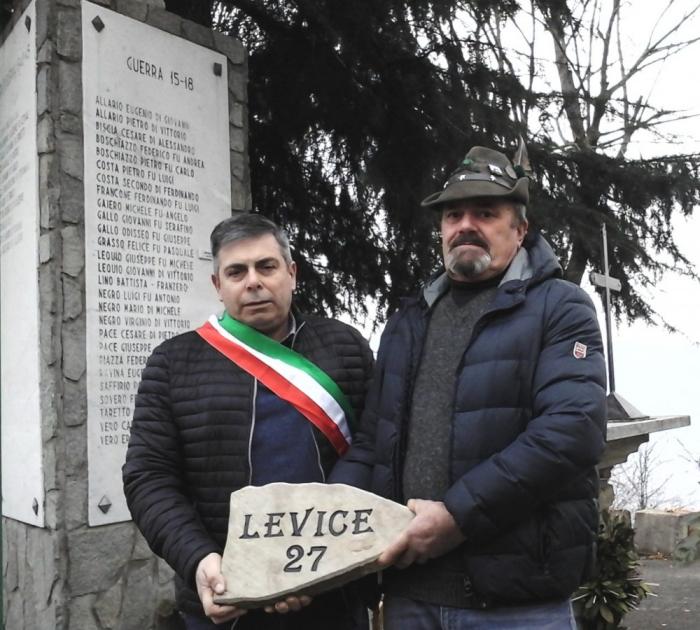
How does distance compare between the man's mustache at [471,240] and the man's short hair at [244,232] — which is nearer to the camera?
the man's mustache at [471,240]

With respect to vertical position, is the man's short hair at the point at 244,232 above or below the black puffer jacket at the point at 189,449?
above

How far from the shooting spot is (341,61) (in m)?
5.35

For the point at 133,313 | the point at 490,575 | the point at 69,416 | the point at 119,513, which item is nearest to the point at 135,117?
the point at 133,313

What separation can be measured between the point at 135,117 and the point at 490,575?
294 centimetres

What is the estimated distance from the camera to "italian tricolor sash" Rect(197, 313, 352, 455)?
218 centimetres

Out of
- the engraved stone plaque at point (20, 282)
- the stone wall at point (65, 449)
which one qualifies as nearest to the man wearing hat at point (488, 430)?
the stone wall at point (65, 449)

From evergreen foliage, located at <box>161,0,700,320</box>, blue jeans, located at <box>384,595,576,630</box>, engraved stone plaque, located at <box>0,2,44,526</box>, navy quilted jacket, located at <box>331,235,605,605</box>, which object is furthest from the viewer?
evergreen foliage, located at <box>161,0,700,320</box>

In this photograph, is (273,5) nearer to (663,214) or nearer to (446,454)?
(663,214)

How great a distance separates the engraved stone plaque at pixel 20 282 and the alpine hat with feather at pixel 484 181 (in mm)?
2237

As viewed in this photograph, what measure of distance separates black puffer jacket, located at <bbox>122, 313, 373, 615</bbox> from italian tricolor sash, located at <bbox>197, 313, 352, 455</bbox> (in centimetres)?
3

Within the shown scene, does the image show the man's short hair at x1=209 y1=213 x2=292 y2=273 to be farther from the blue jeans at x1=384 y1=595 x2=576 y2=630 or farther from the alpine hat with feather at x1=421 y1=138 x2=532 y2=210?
the blue jeans at x1=384 y1=595 x2=576 y2=630

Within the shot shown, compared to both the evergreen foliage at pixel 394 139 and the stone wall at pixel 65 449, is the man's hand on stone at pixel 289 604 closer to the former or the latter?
the stone wall at pixel 65 449

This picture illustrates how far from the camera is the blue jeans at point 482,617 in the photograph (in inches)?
76.2

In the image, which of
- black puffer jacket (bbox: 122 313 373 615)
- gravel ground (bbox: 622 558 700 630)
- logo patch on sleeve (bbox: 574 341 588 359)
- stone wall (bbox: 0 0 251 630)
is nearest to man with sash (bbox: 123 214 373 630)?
black puffer jacket (bbox: 122 313 373 615)
